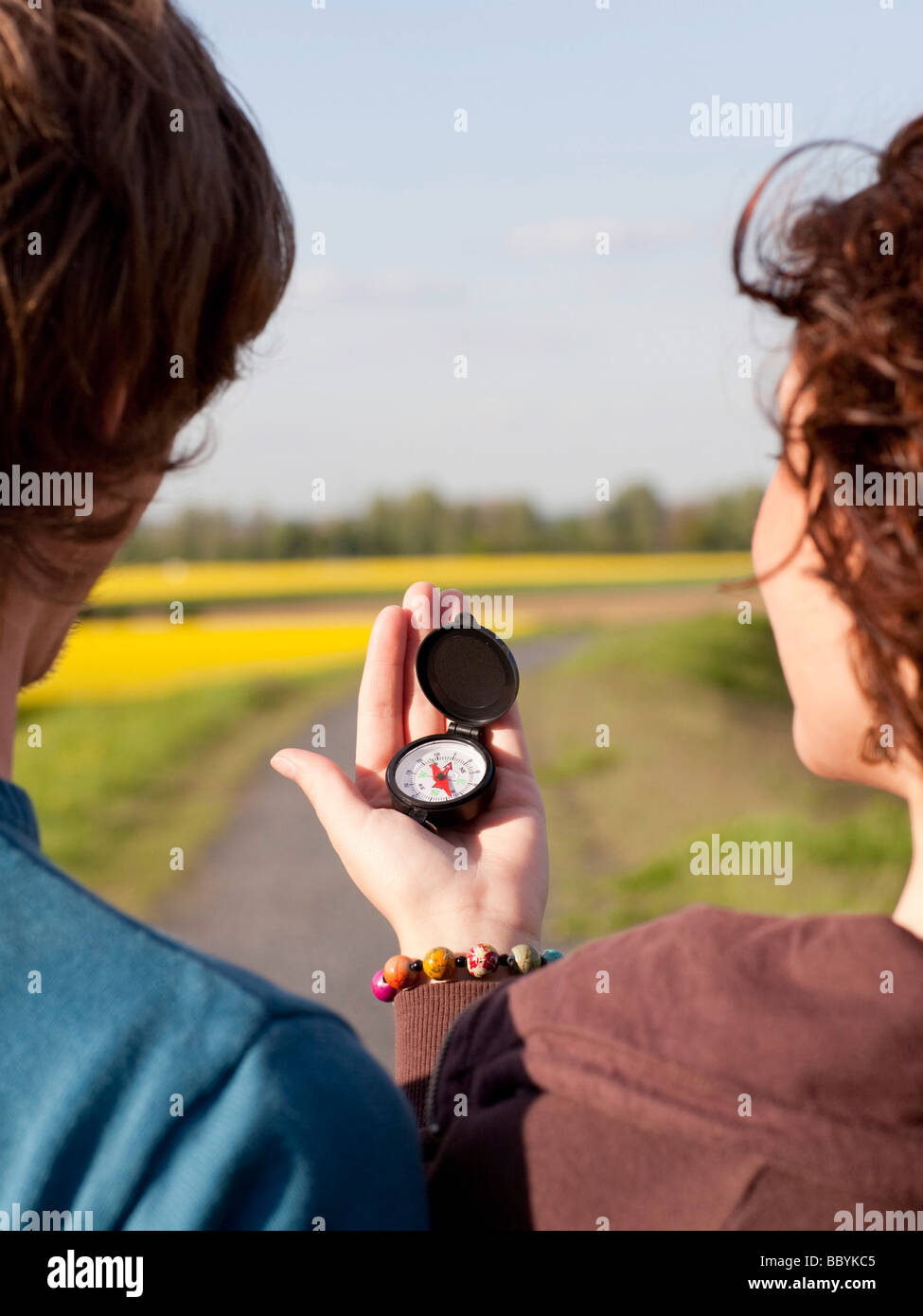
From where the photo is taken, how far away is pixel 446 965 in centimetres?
204

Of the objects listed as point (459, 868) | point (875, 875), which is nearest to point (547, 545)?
point (875, 875)

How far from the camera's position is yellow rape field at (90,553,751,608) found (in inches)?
1688

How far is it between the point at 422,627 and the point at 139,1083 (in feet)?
5.16

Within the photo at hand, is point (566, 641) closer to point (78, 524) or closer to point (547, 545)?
point (547, 545)

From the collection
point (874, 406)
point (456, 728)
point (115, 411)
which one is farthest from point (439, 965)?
point (874, 406)

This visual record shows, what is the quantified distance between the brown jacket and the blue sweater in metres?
0.24

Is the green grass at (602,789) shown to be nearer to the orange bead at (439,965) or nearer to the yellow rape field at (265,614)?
the yellow rape field at (265,614)

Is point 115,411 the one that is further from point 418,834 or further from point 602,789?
point 602,789

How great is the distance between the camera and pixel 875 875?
9367 millimetres

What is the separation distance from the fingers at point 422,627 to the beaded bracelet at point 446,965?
0.76 metres

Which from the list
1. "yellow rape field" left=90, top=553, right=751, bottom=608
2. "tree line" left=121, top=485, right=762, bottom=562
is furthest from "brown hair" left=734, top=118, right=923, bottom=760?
"tree line" left=121, top=485, right=762, bottom=562

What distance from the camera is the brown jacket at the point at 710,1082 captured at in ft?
4.30

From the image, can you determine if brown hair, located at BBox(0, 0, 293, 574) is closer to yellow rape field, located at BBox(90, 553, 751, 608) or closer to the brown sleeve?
the brown sleeve

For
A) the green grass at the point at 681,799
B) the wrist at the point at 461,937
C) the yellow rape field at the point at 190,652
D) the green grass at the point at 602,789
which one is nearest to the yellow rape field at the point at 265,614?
the yellow rape field at the point at 190,652
